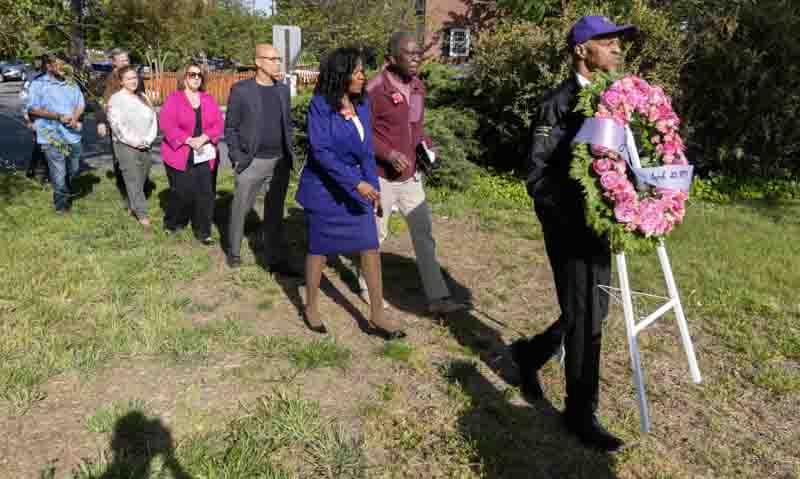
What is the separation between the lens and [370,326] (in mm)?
4742

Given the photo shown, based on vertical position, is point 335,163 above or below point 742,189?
above

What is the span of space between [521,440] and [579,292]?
0.86 m

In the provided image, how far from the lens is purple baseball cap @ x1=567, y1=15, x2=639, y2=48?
3.16m

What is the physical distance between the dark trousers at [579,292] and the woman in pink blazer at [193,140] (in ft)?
14.0

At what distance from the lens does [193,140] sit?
6.53m

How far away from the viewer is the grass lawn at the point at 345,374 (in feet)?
10.6

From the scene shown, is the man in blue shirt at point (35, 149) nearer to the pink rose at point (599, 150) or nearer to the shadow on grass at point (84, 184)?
the shadow on grass at point (84, 184)

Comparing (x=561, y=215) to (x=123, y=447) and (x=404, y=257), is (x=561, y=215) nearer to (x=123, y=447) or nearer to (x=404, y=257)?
(x=123, y=447)

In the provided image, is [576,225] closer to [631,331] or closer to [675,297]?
[631,331]

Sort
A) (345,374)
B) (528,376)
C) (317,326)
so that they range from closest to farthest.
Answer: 1. (528,376)
2. (345,374)
3. (317,326)

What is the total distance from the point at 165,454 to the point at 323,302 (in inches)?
89.4

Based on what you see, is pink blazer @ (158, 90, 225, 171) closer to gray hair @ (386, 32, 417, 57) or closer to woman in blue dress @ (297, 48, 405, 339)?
gray hair @ (386, 32, 417, 57)

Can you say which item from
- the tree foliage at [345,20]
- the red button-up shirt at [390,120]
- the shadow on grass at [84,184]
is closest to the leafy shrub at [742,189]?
the red button-up shirt at [390,120]

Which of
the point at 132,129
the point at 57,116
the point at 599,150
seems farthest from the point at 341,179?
the point at 57,116
